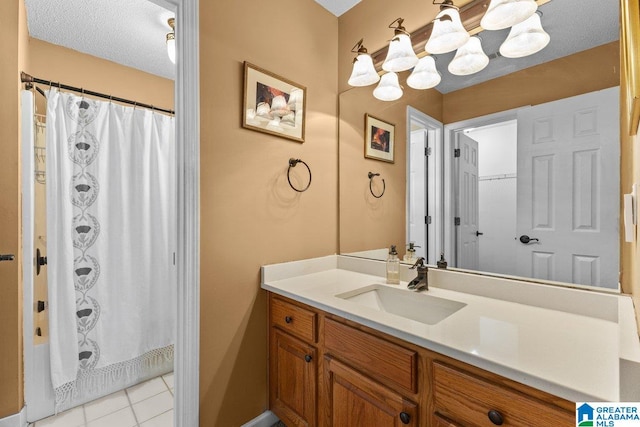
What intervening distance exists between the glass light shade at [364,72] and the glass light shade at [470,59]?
18.4 inches

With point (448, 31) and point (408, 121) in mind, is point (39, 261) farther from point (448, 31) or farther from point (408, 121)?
point (448, 31)

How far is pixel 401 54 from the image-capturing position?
4.90ft

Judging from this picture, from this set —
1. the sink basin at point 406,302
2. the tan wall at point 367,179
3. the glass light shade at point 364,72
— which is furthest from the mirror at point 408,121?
the sink basin at point 406,302

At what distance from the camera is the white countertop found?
2.10ft

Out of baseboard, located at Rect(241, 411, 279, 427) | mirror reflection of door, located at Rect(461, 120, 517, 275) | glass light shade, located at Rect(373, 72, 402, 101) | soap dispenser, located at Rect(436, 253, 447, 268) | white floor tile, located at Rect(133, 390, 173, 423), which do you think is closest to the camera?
mirror reflection of door, located at Rect(461, 120, 517, 275)

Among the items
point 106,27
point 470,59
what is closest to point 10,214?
point 106,27

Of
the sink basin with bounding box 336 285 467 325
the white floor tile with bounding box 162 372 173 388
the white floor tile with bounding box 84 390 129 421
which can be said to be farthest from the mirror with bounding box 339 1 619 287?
the white floor tile with bounding box 84 390 129 421

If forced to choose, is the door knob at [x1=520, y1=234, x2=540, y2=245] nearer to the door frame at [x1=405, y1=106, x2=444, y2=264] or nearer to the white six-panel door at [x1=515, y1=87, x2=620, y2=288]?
the white six-panel door at [x1=515, y1=87, x2=620, y2=288]

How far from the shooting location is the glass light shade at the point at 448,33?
1290 mm

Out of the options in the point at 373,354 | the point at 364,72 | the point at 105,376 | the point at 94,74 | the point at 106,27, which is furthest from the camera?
the point at 94,74

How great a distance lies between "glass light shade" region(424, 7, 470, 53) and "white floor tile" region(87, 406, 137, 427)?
103 inches

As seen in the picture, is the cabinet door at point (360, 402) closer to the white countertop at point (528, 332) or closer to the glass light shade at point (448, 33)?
the white countertop at point (528, 332)

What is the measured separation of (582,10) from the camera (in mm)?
1061

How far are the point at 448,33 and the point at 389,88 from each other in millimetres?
432
